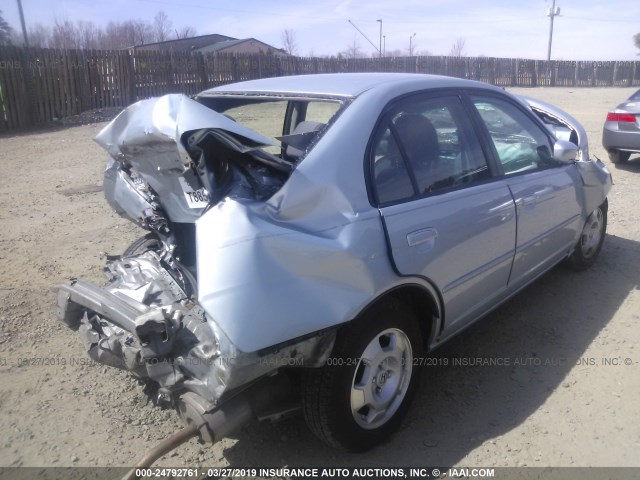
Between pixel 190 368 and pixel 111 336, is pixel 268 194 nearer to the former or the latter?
pixel 190 368

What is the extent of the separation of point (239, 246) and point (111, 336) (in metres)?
0.99

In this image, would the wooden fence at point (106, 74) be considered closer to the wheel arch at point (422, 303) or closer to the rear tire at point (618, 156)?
the rear tire at point (618, 156)

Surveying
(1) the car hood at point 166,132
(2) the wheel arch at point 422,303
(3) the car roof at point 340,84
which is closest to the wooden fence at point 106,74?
(3) the car roof at point 340,84

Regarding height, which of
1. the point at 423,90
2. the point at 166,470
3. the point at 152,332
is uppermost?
the point at 423,90

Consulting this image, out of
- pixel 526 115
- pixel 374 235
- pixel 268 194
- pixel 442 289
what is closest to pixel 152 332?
pixel 268 194

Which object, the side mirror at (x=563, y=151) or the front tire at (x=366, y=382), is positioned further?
the side mirror at (x=563, y=151)

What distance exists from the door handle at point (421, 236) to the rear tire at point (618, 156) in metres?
7.95

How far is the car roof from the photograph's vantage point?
2.93m

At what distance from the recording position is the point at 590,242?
4.84m

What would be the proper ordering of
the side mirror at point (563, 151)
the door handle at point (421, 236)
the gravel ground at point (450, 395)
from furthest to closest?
the side mirror at point (563, 151) < the gravel ground at point (450, 395) < the door handle at point (421, 236)

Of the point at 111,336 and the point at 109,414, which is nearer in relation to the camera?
the point at 111,336

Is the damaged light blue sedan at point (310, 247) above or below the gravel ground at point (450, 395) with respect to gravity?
above

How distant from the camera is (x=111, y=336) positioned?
2646 mm

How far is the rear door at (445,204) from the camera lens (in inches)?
105
